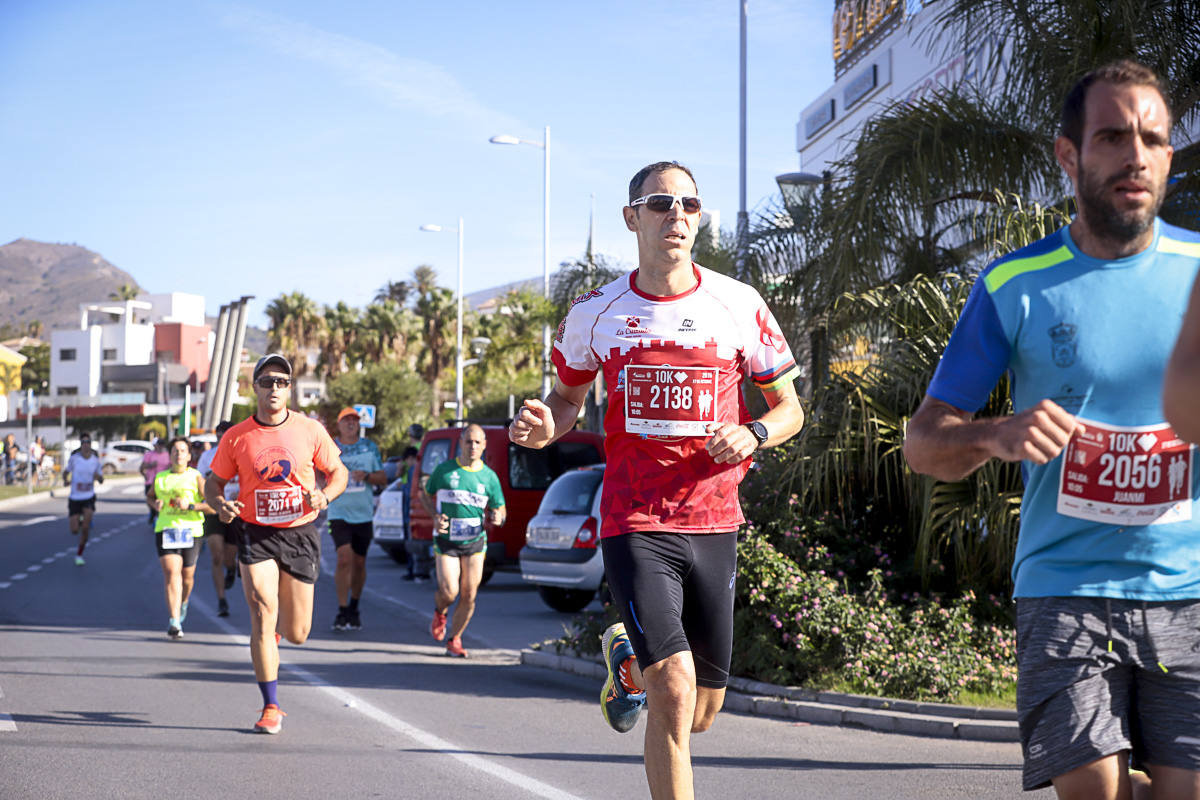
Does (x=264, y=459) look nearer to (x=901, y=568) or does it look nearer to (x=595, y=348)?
(x=595, y=348)

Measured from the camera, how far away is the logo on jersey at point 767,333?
16.3 ft

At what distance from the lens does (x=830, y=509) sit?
34.6 ft

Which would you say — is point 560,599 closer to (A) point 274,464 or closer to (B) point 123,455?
(A) point 274,464

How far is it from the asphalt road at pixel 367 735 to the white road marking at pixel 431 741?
0.05 ft

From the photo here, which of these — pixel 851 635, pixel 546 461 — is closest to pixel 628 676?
pixel 851 635

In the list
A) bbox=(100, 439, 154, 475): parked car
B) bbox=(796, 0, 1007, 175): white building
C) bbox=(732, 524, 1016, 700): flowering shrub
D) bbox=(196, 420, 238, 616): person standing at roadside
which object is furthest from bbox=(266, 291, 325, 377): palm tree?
bbox=(732, 524, 1016, 700): flowering shrub

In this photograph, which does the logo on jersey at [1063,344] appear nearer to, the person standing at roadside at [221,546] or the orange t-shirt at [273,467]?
the orange t-shirt at [273,467]

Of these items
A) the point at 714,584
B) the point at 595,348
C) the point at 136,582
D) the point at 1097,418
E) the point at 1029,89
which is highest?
the point at 1029,89

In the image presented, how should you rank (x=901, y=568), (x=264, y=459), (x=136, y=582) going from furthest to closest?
(x=136, y=582) < (x=901, y=568) < (x=264, y=459)

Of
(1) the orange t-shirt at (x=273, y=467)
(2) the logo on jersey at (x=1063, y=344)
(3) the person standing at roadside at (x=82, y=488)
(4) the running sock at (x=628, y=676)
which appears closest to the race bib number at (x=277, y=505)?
(1) the orange t-shirt at (x=273, y=467)

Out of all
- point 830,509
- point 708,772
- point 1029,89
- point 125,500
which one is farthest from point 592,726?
point 125,500

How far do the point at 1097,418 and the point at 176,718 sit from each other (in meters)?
6.95

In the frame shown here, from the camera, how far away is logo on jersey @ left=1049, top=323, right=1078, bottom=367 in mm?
2852

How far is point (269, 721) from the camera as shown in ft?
25.7
